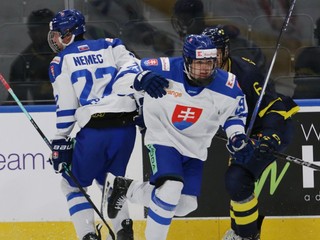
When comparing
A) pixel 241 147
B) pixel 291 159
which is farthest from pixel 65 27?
pixel 291 159

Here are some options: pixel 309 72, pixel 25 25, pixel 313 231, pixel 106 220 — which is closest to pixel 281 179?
pixel 313 231

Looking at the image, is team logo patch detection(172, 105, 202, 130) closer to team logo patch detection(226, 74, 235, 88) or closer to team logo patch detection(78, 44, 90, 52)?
team logo patch detection(226, 74, 235, 88)

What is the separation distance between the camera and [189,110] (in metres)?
4.25

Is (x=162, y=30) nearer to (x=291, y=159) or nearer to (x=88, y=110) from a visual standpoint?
(x=88, y=110)

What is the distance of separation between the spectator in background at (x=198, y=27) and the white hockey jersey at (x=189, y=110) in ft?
3.65

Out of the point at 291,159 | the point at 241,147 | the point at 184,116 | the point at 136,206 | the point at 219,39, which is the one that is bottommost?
the point at 136,206

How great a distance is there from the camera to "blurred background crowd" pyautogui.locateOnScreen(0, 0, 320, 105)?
5.38 meters

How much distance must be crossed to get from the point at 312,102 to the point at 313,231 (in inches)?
28.3

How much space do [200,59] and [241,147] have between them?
460 millimetres

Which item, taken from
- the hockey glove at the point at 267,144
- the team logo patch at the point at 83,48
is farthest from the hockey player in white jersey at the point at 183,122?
the team logo patch at the point at 83,48

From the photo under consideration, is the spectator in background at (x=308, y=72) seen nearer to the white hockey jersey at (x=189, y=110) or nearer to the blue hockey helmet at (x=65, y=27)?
the white hockey jersey at (x=189, y=110)

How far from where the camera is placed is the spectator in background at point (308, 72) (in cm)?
518

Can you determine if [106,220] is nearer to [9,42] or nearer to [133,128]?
[133,128]

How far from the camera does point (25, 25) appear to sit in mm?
5547
